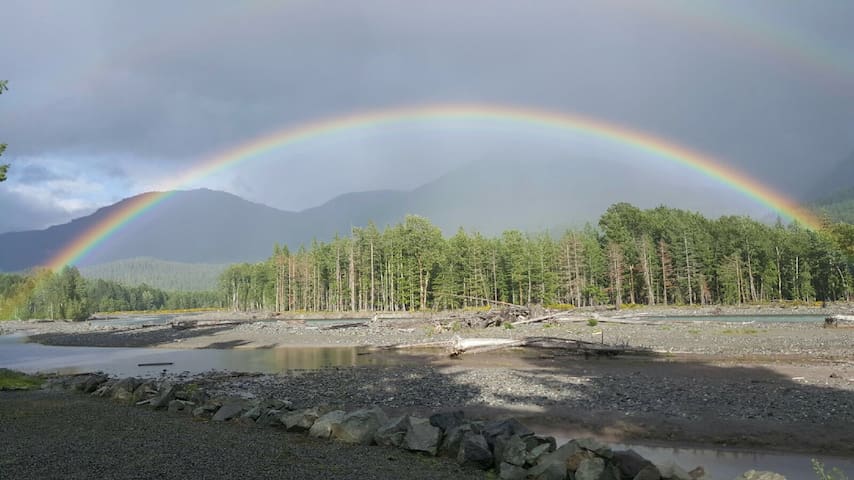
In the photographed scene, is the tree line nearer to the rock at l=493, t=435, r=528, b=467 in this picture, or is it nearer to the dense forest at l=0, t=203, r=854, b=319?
the dense forest at l=0, t=203, r=854, b=319

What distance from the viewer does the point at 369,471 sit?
33.2 ft

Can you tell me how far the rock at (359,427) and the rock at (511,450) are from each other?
325 centimetres

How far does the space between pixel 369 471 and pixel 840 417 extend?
43.3ft

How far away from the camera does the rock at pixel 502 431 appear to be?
11335 mm

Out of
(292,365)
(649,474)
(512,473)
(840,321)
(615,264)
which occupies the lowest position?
(292,365)

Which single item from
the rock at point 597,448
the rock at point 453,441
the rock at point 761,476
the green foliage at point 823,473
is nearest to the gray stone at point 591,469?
the rock at point 597,448

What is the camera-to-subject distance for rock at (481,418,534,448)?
11335 mm

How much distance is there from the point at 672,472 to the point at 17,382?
1042 inches

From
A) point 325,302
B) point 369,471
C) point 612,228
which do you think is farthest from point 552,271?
point 369,471

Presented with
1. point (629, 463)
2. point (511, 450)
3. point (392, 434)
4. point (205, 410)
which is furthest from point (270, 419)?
point (629, 463)

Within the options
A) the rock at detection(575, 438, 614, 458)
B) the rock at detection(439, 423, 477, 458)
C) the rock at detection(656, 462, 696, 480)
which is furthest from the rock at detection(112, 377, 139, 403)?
the rock at detection(656, 462, 696, 480)

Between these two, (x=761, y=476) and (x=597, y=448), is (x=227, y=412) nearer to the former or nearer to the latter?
(x=597, y=448)

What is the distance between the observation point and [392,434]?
1241cm

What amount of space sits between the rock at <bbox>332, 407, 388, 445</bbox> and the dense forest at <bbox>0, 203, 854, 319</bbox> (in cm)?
8226
